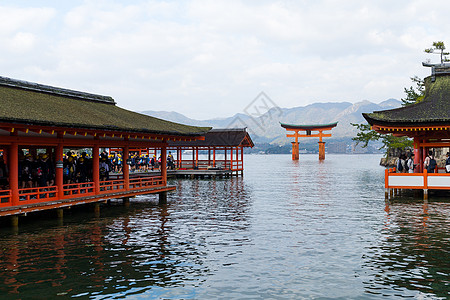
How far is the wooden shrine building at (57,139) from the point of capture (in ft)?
58.3

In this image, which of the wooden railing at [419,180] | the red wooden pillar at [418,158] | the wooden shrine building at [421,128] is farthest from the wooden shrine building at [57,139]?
the red wooden pillar at [418,158]

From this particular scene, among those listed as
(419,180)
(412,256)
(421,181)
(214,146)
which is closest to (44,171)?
(412,256)

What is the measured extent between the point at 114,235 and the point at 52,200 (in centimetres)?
422

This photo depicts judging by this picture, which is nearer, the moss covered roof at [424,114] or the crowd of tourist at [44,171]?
the crowd of tourist at [44,171]

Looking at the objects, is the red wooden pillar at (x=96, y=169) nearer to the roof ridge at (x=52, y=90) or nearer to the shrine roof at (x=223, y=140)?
the roof ridge at (x=52, y=90)

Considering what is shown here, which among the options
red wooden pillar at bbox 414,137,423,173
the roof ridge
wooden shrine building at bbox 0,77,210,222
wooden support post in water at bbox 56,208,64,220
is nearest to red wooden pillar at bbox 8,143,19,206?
wooden shrine building at bbox 0,77,210,222

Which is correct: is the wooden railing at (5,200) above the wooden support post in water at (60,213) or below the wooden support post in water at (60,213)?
above

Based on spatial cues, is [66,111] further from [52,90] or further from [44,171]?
[52,90]

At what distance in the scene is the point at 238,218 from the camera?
21469mm

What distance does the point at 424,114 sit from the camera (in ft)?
88.5

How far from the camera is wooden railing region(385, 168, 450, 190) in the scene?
26.4 m

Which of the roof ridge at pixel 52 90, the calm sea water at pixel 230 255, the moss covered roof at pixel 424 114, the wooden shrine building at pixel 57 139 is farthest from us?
the moss covered roof at pixel 424 114

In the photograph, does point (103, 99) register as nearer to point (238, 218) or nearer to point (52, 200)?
point (52, 200)

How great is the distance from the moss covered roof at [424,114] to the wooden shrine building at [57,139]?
1171 cm
